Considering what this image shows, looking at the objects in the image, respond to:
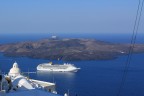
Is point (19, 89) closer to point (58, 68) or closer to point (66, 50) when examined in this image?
point (58, 68)

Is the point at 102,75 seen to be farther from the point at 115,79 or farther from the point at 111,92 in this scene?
the point at 111,92

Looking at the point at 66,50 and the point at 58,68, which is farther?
the point at 66,50

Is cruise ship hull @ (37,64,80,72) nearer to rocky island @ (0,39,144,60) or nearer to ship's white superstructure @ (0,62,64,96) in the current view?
rocky island @ (0,39,144,60)

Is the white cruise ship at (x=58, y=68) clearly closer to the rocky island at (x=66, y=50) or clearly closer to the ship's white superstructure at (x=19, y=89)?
the rocky island at (x=66, y=50)

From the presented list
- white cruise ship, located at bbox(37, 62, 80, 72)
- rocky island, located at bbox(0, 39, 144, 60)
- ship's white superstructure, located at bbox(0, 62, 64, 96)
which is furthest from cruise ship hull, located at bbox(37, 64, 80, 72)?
ship's white superstructure, located at bbox(0, 62, 64, 96)

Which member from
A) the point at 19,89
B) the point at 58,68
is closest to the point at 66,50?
the point at 58,68

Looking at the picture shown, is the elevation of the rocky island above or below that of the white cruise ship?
below

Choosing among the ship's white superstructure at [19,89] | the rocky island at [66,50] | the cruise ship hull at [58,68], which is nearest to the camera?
the ship's white superstructure at [19,89]

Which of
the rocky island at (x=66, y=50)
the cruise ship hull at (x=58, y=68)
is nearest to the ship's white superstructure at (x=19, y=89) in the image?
the cruise ship hull at (x=58, y=68)
